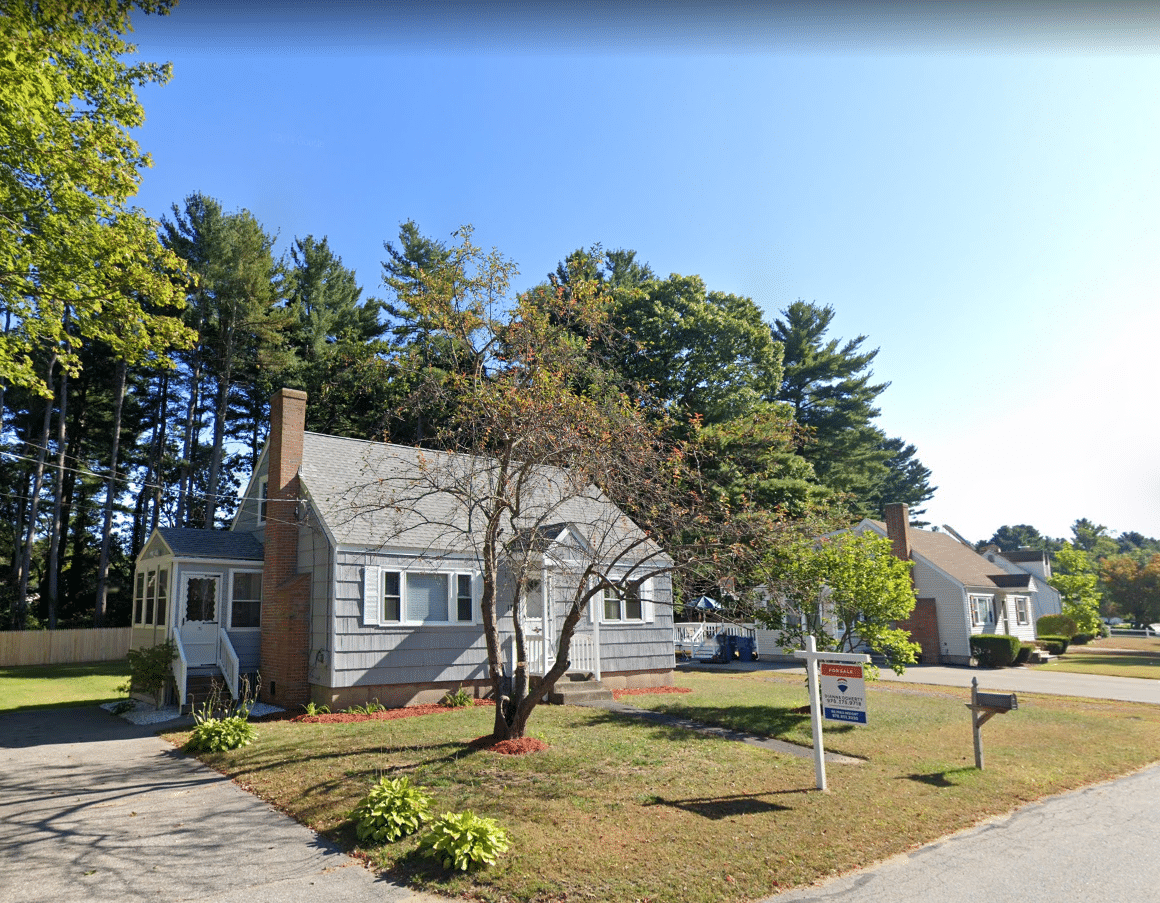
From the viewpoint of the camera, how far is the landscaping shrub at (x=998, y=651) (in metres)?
28.7

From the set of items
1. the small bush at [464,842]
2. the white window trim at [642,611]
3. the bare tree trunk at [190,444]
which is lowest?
the small bush at [464,842]

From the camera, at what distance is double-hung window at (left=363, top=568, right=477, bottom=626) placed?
592 inches

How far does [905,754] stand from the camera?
10766 mm

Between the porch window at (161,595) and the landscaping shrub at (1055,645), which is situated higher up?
the porch window at (161,595)

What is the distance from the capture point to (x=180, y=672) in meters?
15.1

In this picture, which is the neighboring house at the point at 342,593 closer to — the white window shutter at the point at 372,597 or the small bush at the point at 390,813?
the white window shutter at the point at 372,597

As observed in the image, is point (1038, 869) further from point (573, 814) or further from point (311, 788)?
point (311, 788)

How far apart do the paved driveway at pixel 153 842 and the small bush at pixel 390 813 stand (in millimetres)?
358

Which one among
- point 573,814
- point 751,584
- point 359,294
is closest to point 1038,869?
point 573,814

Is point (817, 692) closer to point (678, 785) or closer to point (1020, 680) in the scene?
point (678, 785)

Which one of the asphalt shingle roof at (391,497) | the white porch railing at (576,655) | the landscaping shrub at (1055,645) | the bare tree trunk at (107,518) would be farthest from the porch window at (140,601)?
→ the landscaping shrub at (1055,645)

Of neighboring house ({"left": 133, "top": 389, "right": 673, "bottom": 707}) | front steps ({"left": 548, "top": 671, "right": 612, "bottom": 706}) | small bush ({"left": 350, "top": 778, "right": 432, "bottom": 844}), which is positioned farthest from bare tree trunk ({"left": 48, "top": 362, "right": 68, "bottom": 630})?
small bush ({"left": 350, "top": 778, "right": 432, "bottom": 844})

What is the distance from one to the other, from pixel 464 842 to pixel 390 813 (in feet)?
3.88

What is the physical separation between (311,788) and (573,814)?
3.41 meters
